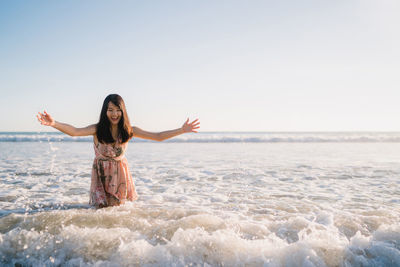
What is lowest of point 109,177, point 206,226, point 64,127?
point 206,226

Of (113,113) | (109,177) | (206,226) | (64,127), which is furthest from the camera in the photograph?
(109,177)

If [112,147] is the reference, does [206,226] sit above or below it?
below

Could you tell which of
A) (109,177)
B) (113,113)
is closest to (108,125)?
(113,113)

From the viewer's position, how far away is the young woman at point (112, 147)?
13.7 feet

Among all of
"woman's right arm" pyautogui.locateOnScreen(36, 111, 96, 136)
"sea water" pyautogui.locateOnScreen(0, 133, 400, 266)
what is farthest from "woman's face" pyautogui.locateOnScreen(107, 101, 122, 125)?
"sea water" pyautogui.locateOnScreen(0, 133, 400, 266)

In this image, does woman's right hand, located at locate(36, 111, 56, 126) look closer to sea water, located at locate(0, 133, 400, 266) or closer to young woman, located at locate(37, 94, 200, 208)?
young woman, located at locate(37, 94, 200, 208)

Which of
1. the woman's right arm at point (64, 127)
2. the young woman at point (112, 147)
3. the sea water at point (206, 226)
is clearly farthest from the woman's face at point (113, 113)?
the sea water at point (206, 226)

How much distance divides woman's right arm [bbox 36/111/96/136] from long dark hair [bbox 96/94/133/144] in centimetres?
13

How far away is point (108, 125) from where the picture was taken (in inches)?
166

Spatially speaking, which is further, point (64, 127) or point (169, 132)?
point (169, 132)

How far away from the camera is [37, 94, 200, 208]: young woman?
4176mm

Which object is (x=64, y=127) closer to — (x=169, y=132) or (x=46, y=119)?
(x=46, y=119)

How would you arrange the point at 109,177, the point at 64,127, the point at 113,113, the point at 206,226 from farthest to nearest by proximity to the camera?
the point at 109,177, the point at 113,113, the point at 64,127, the point at 206,226

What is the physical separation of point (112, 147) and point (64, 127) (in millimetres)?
825
